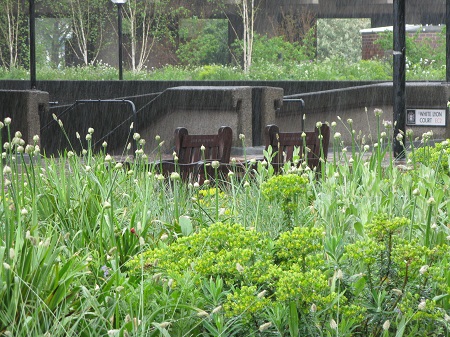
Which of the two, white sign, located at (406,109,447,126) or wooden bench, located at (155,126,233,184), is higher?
white sign, located at (406,109,447,126)

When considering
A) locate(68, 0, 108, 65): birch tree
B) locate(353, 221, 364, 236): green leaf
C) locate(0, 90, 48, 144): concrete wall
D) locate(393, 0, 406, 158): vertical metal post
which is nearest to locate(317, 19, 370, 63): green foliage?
locate(68, 0, 108, 65): birch tree

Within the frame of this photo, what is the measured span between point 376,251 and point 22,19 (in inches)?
1387

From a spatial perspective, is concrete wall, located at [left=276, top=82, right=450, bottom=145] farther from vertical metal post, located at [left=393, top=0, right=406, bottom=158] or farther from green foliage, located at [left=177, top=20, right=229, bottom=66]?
green foliage, located at [left=177, top=20, right=229, bottom=66]

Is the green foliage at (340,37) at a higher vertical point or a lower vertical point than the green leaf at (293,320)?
higher

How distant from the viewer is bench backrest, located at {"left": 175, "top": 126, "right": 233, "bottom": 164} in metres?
8.27

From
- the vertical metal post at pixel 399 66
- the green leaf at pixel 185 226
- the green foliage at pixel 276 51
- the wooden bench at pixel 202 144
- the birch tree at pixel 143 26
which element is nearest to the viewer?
the green leaf at pixel 185 226

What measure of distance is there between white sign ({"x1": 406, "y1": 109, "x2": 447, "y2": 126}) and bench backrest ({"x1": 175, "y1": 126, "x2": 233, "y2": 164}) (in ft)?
9.44

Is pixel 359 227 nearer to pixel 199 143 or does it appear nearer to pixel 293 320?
pixel 293 320

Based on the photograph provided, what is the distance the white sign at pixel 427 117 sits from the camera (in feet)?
33.0

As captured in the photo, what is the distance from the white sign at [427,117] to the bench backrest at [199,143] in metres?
2.88

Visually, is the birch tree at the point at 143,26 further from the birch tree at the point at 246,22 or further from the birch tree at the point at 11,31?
the birch tree at the point at 11,31

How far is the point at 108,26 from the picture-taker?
38062mm

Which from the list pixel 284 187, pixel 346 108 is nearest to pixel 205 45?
pixel 346 108

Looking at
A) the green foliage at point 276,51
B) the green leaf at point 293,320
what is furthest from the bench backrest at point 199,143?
the green foliage at point 276,51
